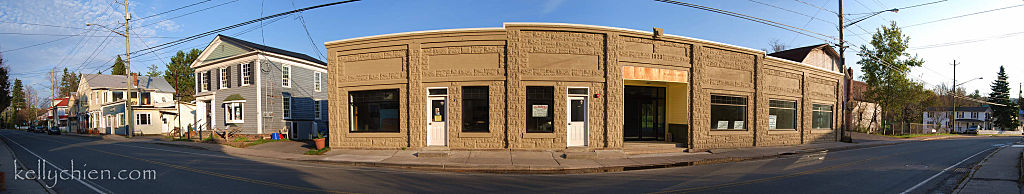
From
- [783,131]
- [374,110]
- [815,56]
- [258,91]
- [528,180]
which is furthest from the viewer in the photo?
[815,56]

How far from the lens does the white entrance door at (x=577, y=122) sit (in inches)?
540

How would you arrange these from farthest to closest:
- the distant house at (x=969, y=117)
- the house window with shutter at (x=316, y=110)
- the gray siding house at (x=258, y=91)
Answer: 1. the distant house at (x=969, y=117)
2. the house window with shutter at (x=316, y=110)
3. the gray siding house at (x=258, y=91)

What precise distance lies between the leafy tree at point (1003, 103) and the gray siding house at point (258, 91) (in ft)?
303

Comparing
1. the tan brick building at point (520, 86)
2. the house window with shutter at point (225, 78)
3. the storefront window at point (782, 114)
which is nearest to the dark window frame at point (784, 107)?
the storefront window at point (782, 114)

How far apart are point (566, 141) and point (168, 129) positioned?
41925 millimetres

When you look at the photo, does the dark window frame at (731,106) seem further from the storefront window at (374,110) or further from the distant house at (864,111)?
the distant house at (864,111)

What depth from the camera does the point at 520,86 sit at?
13500 millimetres

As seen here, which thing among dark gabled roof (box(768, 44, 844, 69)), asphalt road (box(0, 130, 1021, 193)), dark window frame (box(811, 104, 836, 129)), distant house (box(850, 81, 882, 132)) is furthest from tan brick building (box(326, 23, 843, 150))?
distant house (box(850, 81, 882, 132))

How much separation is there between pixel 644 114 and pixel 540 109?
18.0 ft

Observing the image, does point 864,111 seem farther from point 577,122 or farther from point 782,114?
point 577,122

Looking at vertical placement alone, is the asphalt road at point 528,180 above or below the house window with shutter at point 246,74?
below

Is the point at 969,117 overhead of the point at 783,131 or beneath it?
beneath

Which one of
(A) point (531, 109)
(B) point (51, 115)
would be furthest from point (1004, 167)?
(B) point (51, 115)

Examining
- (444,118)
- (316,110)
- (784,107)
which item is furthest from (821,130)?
(316,110)
